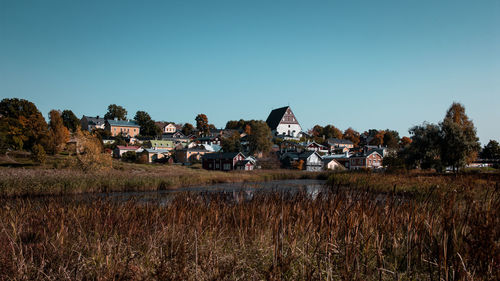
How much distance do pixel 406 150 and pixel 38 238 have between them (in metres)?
43.5

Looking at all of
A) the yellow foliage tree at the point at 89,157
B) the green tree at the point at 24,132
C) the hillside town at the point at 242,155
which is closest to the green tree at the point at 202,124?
the hillside town at the point at 242,155

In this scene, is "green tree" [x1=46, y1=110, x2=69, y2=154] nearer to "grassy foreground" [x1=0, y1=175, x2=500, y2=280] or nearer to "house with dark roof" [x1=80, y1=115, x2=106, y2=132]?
"grassy foreground" [x1=0, y1=175, x2=500, y2=280]

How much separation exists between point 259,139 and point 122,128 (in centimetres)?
5264

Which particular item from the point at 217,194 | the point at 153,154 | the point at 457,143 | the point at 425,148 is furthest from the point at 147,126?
the point at 217,194

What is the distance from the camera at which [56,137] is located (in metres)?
49.5

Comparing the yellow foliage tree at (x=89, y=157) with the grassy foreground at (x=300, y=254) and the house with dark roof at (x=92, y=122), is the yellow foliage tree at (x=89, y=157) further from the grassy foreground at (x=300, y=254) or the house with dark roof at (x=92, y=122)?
the house with dark roof at (x=92, y=122)

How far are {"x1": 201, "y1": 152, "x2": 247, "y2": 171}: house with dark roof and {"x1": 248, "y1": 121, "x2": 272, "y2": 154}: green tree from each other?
1188 centimetres

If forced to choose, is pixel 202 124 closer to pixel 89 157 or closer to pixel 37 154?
pixel 37 154

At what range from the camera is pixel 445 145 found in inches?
1363

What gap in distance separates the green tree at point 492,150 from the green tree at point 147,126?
98.0 m

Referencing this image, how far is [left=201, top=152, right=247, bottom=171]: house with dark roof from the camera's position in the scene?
58.2 metres

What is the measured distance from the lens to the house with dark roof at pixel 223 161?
5822 centimetres

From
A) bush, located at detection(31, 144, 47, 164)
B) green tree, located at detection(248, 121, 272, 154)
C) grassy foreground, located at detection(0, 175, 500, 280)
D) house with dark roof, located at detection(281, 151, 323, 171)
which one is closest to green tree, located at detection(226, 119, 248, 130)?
green tree, located at detection(248, 121, 272, 154)

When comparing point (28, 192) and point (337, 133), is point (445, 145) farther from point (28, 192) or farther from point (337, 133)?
point (337, 133)
